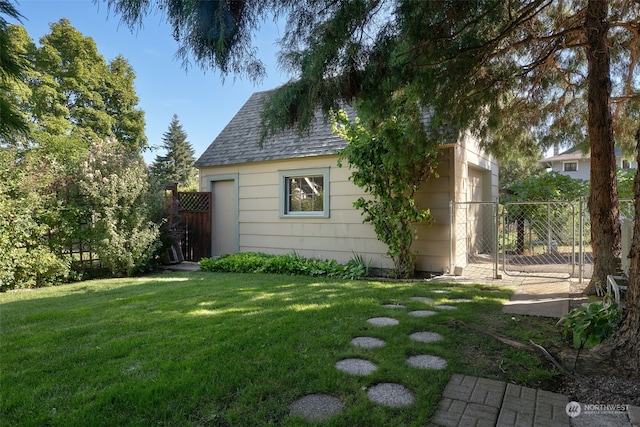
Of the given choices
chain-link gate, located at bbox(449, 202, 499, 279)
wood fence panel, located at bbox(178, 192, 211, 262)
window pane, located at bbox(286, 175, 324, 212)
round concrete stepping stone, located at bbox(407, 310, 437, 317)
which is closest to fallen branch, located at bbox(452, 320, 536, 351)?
round concrete stepping stone, located at bbox(407, 310, 437, 317)

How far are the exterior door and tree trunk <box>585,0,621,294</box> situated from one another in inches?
298

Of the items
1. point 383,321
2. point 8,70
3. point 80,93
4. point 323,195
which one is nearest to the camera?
point 8,70

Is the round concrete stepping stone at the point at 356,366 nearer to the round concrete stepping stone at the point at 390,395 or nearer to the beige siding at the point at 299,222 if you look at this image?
the round concrete stepping stone at the point at 390,395

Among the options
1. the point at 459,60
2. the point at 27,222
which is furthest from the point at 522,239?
the point at 27,222

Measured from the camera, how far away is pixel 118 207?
710 centimetres

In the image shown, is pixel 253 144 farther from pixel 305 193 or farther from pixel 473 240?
pixel 473 240

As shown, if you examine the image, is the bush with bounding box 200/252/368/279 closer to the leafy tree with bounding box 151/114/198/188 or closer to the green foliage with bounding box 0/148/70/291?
the green foliage with bounding box 0/148/70/291

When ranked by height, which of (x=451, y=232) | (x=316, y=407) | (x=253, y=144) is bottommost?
(x=316, y=407)

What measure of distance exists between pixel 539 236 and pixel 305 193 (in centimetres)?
588

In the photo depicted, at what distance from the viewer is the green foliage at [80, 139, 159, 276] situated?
695 cm

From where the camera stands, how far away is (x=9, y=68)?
1603 millimetres

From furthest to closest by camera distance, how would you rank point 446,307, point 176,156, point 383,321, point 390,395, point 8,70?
point 176,156 < point 446,307 < point 383,321 < point 390,395 < point 8,70

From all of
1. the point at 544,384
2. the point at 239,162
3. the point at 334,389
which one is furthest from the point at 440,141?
the point at 239,162

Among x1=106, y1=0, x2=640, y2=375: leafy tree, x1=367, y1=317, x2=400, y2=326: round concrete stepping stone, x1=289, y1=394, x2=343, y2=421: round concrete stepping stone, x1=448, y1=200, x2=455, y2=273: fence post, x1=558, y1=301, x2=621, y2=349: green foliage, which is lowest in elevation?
x1=289, y1=394, x2=343, y2=421: round concrete stepping stone
